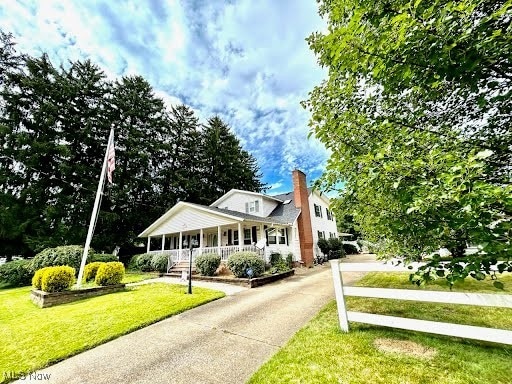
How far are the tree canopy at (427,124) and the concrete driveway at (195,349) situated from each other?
289cm

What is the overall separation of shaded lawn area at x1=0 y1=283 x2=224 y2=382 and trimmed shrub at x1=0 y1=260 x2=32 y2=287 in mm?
5655

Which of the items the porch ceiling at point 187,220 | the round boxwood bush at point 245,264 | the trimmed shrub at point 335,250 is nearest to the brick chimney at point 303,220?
the trimmed shrub at point 335,250

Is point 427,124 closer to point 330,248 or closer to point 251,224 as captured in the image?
point 251,224

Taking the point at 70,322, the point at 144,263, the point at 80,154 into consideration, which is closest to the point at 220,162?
the point at 80,154

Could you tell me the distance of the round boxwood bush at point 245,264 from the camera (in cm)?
1182

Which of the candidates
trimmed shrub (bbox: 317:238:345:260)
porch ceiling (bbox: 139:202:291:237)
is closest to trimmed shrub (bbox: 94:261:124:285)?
porch ceiling (bbox: 139:202:291:237)

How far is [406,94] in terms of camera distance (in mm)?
3891

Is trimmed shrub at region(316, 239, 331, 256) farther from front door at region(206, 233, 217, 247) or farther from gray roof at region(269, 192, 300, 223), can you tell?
front door at region(206, 233, 217, 247)

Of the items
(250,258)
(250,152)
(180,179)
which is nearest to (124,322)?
(250,258)

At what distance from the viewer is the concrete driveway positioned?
11.9ft

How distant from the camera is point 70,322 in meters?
6.25

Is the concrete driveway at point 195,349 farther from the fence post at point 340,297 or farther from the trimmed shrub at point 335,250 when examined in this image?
the trimmed shrub at point 335,250

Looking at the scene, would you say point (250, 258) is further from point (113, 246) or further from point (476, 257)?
point (113, 246)

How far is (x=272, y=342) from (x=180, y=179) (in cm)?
2897
